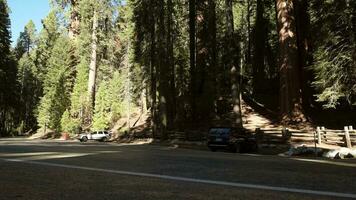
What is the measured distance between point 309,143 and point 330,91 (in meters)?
3.23

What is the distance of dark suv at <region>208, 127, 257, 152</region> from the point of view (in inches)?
1014

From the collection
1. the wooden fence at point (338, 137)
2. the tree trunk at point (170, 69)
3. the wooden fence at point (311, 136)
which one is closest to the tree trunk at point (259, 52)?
the tree trunk at point (170, 69)

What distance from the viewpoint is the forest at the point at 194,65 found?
1086 inches

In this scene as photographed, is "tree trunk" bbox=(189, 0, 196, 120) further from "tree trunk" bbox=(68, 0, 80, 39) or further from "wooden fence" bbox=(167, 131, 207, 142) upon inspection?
"tree trunk" bbox=(68, 0, 80, 39)

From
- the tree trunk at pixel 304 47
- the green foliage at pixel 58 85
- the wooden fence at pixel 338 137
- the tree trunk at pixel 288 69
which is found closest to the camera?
the wooden fence at pixel 338 137

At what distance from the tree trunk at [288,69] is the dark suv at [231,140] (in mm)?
6044

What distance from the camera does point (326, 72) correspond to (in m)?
26.2

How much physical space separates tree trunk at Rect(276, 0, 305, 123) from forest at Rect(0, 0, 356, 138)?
0.07 metres

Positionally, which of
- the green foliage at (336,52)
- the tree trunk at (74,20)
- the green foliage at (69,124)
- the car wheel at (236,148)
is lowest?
the car wheel at (236,148)

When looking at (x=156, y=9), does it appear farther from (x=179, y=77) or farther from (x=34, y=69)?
(x=34, y=69)

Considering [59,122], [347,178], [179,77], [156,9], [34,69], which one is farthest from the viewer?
[34,69]

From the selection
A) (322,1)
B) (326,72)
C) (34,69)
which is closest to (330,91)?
(326,72)

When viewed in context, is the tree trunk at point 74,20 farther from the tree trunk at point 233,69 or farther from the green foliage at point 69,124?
the tree trunk at point 233,69

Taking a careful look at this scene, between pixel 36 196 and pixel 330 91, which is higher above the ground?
pixel 330 91
